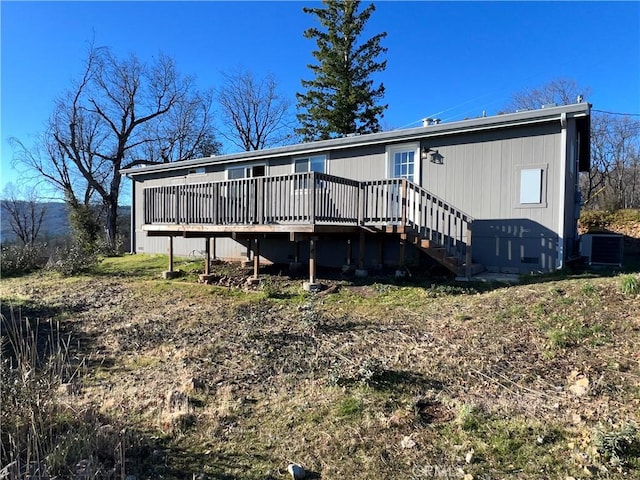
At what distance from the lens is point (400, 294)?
7.61m

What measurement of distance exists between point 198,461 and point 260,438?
497 millimetres

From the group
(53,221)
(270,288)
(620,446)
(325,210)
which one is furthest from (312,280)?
(53,221)

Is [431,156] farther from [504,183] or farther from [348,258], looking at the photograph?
[348,258]

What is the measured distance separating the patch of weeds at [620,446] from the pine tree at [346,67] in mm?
23558

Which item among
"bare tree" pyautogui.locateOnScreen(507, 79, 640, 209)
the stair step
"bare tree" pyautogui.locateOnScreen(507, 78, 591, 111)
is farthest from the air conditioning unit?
"bare tree" pyautogui.locateOnScreen(507, 79, 640, 209)

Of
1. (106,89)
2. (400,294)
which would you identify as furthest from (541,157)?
(106,89)

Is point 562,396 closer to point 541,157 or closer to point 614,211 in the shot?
point 541,157

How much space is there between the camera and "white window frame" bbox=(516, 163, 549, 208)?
8.49 meters

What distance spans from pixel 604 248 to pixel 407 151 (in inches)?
210

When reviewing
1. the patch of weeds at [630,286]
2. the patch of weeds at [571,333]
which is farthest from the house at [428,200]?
the patch of weeds at [571,333]

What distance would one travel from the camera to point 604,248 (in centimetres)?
1010

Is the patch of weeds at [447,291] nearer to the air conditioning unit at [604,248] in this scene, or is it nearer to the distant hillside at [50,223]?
the air conditioning unit at [604,248]

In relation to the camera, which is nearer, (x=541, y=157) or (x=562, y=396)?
(x=562, y=396)

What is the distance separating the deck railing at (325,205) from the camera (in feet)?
27.0
